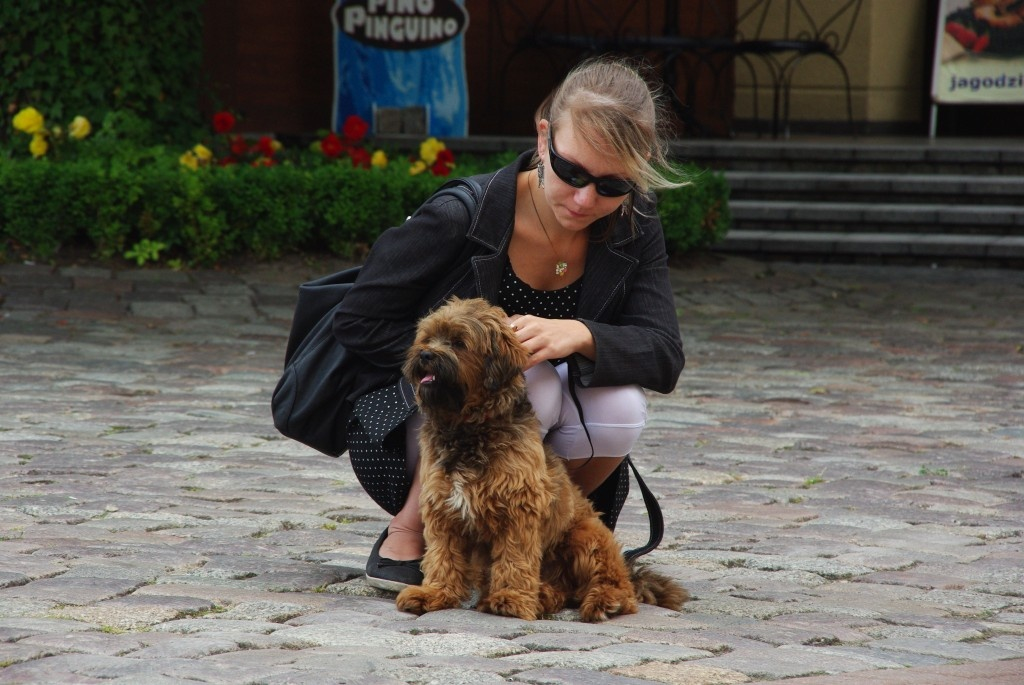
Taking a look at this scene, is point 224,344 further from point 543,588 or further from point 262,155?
point 543,588

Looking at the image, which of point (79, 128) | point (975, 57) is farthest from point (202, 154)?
point (975, 57)

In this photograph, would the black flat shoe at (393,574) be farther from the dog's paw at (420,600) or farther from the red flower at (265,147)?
the red flower at (265,147)

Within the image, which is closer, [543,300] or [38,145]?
[543,300]

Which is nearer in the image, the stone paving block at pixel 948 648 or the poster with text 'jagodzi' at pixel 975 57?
the stone paving block at pixel 948 648

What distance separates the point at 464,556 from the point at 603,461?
0.59 m

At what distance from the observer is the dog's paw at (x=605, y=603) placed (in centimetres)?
405

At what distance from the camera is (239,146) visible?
12.4 metres

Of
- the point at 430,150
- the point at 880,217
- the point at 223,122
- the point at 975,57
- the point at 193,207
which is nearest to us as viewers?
the point at 193,207

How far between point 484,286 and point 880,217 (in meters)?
9.95

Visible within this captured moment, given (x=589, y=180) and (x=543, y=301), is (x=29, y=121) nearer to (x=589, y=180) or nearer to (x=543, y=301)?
(x=543, y=301)

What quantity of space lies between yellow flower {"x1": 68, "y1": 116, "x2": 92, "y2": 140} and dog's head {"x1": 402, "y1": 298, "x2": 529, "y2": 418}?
28.1ft

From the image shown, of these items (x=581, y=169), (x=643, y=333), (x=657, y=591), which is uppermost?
(x=581, y=169)

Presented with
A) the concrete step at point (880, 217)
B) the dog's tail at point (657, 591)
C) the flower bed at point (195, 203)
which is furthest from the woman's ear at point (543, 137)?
the concrete step at point (880, 217)

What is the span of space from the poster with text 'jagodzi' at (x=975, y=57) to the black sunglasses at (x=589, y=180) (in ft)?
42.6
